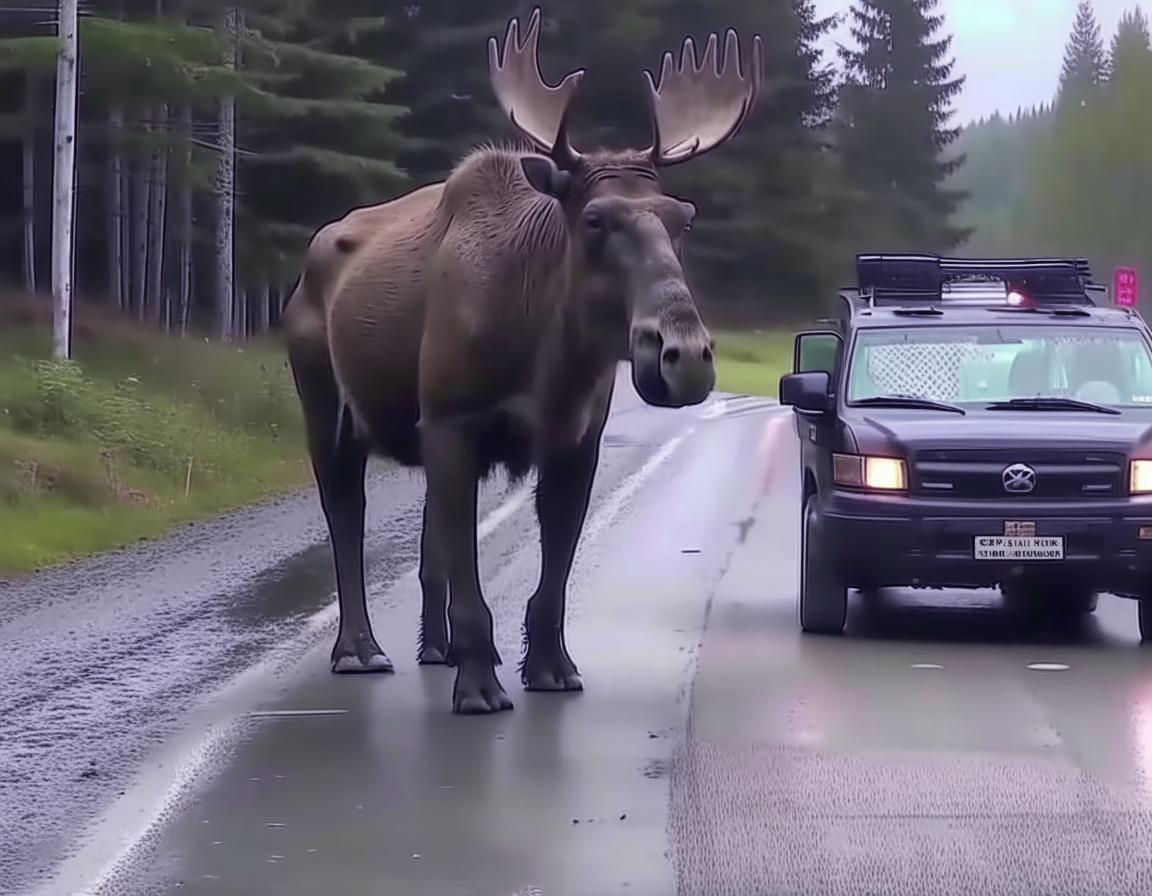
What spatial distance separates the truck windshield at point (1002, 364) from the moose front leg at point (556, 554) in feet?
9.31

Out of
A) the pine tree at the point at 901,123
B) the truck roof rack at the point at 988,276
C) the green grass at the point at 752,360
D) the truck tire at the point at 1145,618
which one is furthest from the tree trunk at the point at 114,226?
the pine tree at the point at 901,123

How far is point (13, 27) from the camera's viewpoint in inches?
1166

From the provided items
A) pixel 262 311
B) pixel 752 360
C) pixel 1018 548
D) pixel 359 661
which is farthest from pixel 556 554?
pixel 752 360

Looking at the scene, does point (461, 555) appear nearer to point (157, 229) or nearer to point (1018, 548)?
point (1018, 548)

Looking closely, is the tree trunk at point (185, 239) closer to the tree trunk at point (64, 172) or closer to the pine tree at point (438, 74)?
the tree trunk at point (64, 172)

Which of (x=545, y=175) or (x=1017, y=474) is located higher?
(x=545, y=175)

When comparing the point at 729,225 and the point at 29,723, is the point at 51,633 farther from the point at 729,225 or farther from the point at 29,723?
the point at 729,225

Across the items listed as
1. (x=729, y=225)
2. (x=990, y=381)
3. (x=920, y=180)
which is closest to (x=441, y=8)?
(x=729, y=225)

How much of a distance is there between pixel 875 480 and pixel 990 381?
1.28 m

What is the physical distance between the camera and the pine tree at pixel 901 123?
86938 millimetres

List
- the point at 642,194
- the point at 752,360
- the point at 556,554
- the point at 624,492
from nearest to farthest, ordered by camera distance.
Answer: the point at 642,194 → the point at 556,554 → the point at 624,492 → the point at 752,360

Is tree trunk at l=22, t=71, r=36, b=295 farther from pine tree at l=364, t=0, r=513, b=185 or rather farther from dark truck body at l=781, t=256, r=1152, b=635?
dark truck body at l=781, t=256, r=1152, b=635

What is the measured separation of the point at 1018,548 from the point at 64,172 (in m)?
15.8

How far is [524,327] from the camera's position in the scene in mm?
9773
